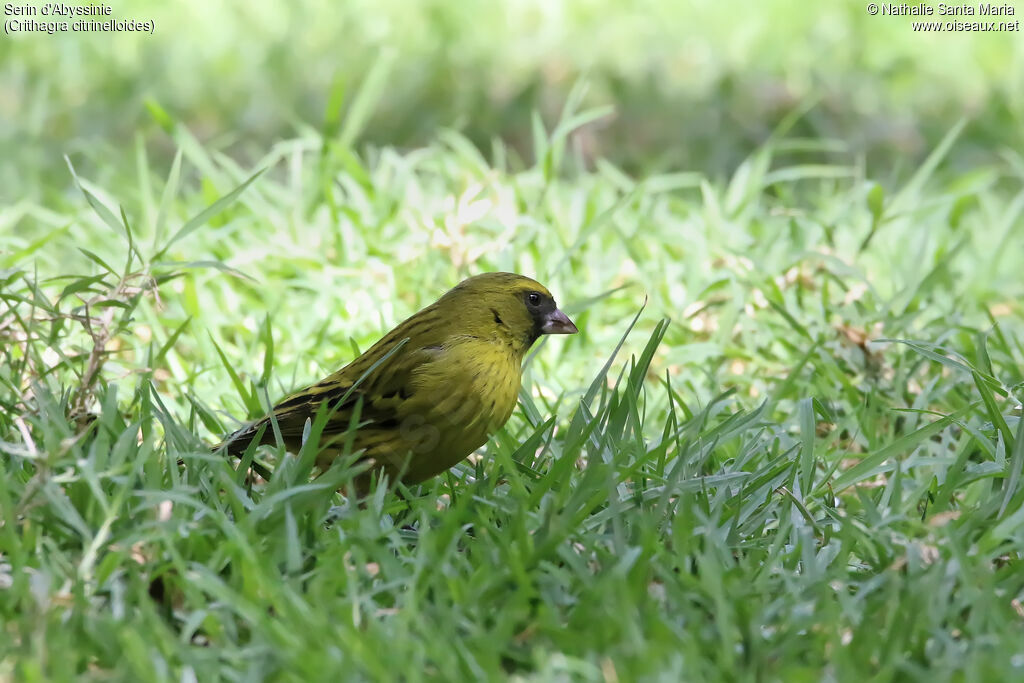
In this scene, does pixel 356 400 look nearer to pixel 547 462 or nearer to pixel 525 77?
pixel 547 462

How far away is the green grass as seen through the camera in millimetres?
2338

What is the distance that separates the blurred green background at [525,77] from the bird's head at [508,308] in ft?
8.81

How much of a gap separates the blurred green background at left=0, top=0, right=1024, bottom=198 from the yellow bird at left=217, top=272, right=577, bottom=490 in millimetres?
2825

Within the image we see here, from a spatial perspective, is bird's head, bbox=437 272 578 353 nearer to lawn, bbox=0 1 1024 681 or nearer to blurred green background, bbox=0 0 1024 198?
lawn, bbox=0 1 1024 681

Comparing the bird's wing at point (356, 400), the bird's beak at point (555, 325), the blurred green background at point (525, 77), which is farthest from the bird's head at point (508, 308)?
the blurred green background at point (525, 77)

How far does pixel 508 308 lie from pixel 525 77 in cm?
400

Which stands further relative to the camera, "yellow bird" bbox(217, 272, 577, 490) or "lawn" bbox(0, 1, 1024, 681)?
"yellow bird" bbox(217, 272, 577, 490)

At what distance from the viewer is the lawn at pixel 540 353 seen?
239cm

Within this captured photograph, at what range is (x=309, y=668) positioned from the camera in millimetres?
2184

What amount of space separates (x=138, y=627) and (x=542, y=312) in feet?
5.19

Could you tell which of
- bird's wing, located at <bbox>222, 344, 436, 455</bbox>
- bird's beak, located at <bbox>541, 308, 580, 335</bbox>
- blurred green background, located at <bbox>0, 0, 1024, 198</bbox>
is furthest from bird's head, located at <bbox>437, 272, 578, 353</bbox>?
blurred green background, located at <bbox>0, 0, 1024, 198</bbox>

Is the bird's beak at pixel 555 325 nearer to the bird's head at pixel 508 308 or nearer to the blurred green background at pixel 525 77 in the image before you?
the bird's head at pixel 508 308

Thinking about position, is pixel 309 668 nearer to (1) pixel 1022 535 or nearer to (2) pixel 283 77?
(1) pixel 1022 535

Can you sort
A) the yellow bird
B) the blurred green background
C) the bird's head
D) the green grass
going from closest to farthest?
1. the green grass
2. the yellow bird
3. the bird's head
4. the blurred green background
